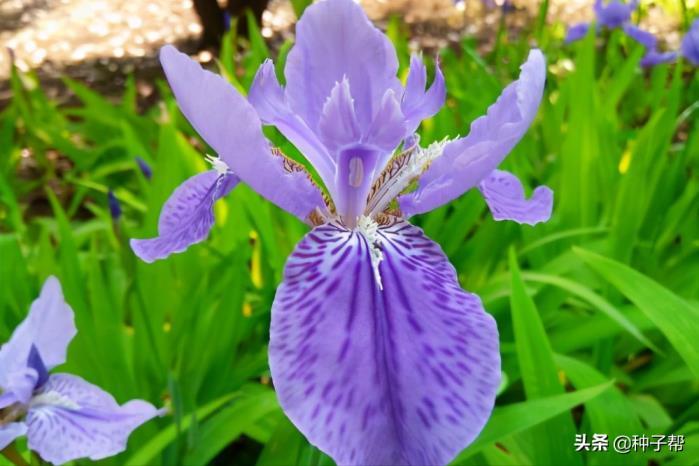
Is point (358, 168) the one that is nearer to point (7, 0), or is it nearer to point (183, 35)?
point (183, 35)

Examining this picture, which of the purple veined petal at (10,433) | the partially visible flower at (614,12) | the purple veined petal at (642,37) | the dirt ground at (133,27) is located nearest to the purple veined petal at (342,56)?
the purple veined petal at (10,433)

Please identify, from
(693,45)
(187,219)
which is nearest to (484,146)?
(187,219)

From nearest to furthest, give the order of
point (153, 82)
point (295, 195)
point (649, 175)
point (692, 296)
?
point (295, 195) → point (692, 296) → point (649, 175) → point (153, 82)

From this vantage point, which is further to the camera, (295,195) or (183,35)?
(183,35)

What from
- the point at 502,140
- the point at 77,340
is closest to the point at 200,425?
the point at 77,340

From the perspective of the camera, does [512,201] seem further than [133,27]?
No

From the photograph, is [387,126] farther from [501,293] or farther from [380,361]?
[501,293]

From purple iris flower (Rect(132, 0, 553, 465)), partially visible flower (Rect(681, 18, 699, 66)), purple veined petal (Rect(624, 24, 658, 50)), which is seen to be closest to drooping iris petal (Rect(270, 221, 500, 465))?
purple iris flower (Rect(132, 0, 553, 465))

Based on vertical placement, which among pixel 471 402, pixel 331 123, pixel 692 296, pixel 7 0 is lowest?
pixel 7 0
